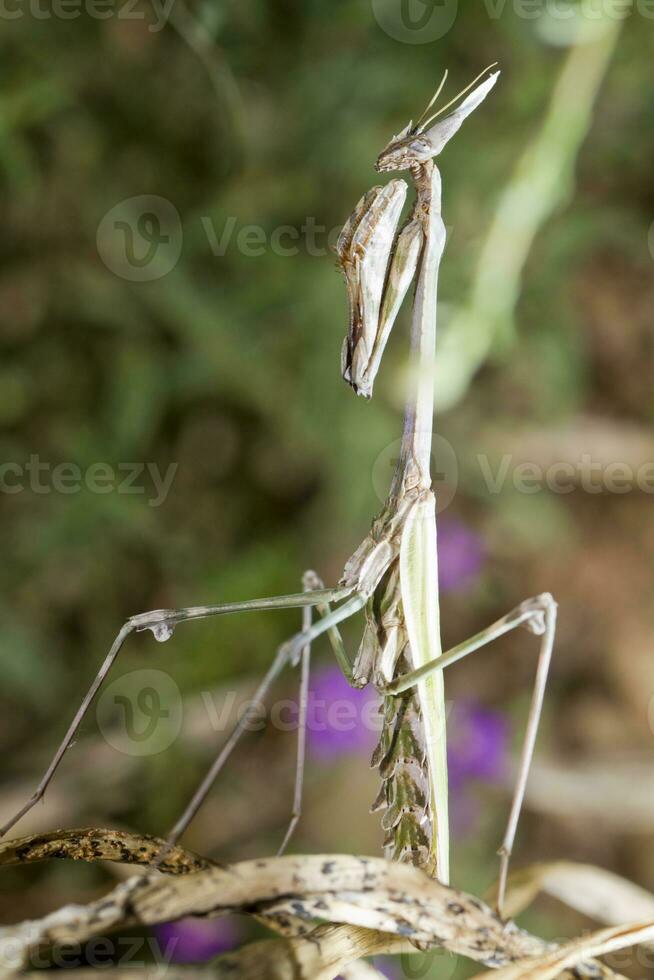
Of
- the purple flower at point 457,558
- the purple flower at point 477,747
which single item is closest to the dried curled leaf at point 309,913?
the purple flower at point 477,747

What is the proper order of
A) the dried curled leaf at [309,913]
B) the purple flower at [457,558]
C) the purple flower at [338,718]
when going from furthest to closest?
1. the purple flower at [457,558]
2. the purple flower at [338,718]
3. the dried curled leaf at [309,913]

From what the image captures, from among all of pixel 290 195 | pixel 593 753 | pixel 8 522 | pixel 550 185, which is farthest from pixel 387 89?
pixel 593 753

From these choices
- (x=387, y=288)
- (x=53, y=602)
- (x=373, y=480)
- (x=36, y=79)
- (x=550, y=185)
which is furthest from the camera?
(x=53, y=602)

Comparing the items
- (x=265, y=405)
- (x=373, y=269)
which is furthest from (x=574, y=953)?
(x=265, y=405)

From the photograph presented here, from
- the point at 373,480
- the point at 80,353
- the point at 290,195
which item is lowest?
the point at 373,480

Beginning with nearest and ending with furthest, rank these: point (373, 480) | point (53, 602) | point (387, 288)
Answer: point (387, 288) < point (373, 480) < point (53, 602)

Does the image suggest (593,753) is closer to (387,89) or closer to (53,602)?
(53,602)

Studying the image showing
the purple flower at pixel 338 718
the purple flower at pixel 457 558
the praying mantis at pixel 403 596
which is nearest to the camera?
Result: the praying mantis at pixel 403 596

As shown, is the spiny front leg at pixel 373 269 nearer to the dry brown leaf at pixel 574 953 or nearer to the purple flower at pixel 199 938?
the dry brown leaf at pixel 574 953
